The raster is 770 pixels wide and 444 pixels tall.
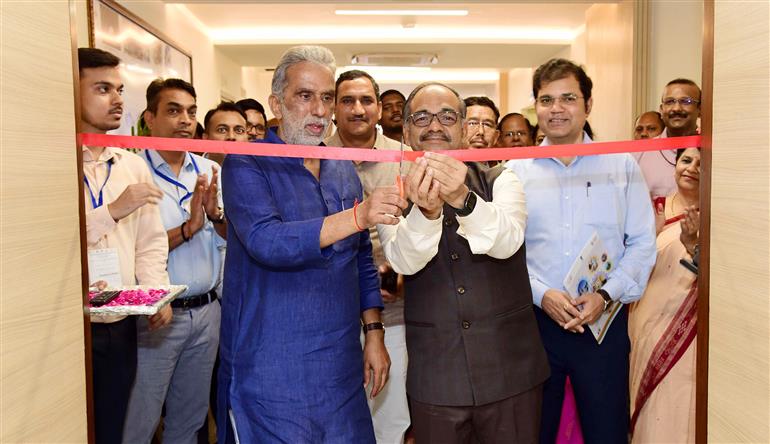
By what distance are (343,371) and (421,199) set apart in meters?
0.52

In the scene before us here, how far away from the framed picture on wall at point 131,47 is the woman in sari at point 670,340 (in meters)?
3.85

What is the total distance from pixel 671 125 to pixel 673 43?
85.8 inches

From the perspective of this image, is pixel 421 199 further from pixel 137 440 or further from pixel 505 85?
pixel 505 85

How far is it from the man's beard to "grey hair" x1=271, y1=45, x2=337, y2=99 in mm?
59

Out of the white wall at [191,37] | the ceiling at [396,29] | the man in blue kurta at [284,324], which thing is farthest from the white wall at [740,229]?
the ceiling at [396,29]

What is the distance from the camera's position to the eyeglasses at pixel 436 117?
1873mm

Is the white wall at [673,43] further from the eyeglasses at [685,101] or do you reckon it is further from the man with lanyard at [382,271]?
the man with lanyard at [382,271]

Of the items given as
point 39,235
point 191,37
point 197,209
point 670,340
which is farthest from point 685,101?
point 191,37

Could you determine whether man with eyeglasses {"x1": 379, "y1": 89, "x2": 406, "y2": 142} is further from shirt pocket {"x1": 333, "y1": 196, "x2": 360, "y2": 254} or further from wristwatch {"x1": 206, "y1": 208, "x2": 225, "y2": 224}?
shirt pocket {"x1": 333, "y1": 196, "x2": 360, "y2": 254}

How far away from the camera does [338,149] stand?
157 centimetres

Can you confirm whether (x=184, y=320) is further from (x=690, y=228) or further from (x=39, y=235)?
(x=690, y=228)

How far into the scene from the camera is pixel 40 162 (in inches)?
44.6

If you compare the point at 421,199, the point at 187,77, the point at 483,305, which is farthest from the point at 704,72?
the point at 187,77

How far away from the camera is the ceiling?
6695 mm
